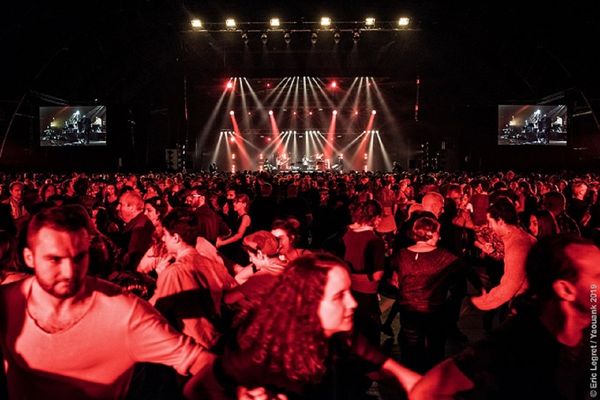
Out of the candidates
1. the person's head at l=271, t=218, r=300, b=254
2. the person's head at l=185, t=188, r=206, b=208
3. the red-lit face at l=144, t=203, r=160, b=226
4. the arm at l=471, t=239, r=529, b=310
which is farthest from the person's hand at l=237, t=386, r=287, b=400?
the person's head at l=185, t=188, r=206, b=208

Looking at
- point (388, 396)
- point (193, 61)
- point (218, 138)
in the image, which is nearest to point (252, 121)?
point (218, 138)

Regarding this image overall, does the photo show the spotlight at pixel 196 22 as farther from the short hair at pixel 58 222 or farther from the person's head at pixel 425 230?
the short hair at pixel 58 222

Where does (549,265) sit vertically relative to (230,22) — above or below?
below

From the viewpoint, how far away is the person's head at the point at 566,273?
2398mm

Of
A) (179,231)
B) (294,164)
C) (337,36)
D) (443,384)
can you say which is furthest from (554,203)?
(294,164)

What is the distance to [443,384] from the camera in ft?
7.94

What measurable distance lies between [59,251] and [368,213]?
377cm

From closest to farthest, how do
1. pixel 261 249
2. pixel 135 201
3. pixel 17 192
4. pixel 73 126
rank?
pixel 261 249, pixel 135 201, pixel 17 192, pixel 73 126

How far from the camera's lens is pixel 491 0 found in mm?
22266

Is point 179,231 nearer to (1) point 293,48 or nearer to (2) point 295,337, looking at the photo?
(2) point 295,337

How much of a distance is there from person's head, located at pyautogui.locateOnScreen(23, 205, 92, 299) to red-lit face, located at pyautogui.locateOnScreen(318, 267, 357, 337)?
2.98 ft

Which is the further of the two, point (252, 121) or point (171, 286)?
point (252, 121)

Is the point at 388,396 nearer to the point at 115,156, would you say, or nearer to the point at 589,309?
the point at 589,309

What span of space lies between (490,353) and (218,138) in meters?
37.9
